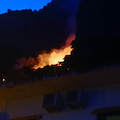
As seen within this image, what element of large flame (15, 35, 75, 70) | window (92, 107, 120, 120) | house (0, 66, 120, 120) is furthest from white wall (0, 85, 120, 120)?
large flame (15, 35, 75, 70)

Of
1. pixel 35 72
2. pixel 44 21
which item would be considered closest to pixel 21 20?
pixel 44 21

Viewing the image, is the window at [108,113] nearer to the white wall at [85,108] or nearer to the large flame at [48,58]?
the white wall at [85,108]

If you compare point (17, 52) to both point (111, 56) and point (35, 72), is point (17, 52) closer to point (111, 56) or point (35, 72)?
point (35, 72)

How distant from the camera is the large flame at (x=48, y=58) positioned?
8.90 metres

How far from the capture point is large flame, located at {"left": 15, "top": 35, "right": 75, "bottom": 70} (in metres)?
8.90

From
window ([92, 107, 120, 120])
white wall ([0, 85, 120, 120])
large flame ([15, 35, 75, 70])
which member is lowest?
window ([92, 107, 120, 120])

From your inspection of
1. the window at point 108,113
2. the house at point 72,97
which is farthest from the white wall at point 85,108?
the window at point 108,113

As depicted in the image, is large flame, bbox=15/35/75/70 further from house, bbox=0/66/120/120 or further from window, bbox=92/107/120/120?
window, bbox=92/107/120/120

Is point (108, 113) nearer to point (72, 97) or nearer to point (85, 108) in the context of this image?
point (85, 108)

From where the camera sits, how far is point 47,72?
27.6ft

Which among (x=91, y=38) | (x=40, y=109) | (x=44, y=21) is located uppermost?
(x=44, y=21)

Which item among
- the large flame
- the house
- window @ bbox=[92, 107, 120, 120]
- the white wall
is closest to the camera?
window @ bbox=[92, 107, 120, 120]

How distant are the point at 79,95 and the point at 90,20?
7.06ft

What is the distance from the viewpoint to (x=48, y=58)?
938 cm
